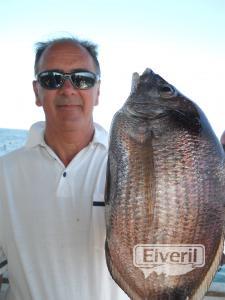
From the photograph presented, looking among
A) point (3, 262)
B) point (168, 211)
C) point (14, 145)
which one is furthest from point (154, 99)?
point (14, 145)

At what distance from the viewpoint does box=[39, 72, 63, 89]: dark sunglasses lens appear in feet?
8.77

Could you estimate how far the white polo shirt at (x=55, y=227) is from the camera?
2512mm

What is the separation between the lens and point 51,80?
2693 mm

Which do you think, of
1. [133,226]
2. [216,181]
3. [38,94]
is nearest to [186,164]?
[216,181]

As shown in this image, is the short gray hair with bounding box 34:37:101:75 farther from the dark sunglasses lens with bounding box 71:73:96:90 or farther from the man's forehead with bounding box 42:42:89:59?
the dark sunglasses lens with bounding box 71:73:96:90

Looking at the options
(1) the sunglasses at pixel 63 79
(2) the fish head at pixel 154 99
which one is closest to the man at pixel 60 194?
(1) the sunglasses at pixel 63 79

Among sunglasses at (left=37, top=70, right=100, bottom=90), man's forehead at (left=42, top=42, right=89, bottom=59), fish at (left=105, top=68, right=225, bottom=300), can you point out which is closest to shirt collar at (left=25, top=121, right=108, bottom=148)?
sunglasses at (left=37, top=70, right=100, bottom=90)

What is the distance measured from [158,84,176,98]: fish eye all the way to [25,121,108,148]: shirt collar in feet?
3.07

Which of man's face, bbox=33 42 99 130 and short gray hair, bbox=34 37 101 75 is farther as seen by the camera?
short gray hair, bbox=34 37 101 75

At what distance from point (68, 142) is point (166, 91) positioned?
3.38 ft

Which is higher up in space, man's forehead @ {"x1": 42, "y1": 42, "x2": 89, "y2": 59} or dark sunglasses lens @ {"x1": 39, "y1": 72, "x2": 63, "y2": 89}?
man's forehead @ {"x1": 42, "y1": 42, "x2": 89, "y2": 59}

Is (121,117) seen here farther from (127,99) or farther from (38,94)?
(38,94)

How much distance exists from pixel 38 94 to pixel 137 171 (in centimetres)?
140

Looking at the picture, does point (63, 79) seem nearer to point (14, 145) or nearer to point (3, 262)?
point (3, 262)
